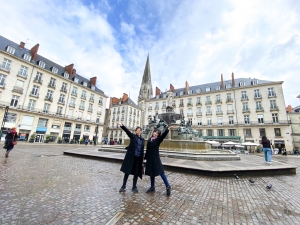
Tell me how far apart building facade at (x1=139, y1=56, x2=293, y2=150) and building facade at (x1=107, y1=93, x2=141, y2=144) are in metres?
17.7

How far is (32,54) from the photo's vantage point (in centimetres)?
3070

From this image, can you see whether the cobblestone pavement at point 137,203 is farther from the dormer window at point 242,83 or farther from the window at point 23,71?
the dormer window at point 242,83

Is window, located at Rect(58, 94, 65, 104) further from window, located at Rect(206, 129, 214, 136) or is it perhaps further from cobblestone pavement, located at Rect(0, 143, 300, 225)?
window, located at Rect(206, 129, 214, 136)

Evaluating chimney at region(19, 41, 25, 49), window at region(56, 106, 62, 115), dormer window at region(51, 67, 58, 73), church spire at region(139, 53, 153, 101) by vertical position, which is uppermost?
church spire at region(139, 53, 153, 101)

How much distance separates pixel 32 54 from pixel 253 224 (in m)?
41.6

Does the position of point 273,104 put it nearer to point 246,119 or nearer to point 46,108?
point 246,119

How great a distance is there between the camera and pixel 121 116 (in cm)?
5138

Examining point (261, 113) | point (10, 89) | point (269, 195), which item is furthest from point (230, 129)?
point (10, 89)

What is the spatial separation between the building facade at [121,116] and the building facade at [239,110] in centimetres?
1768

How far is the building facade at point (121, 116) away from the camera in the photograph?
50.0 m

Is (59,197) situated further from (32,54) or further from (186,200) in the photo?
(32,54)

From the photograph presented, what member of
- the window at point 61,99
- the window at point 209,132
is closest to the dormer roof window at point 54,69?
the window at point 61,99

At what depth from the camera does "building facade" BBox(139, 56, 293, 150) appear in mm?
31188

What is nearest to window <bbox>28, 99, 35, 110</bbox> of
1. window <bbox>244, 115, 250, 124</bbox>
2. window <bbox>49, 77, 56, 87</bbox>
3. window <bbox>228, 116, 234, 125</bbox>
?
window <bbox>49, 77, 56, 87</bbox>
